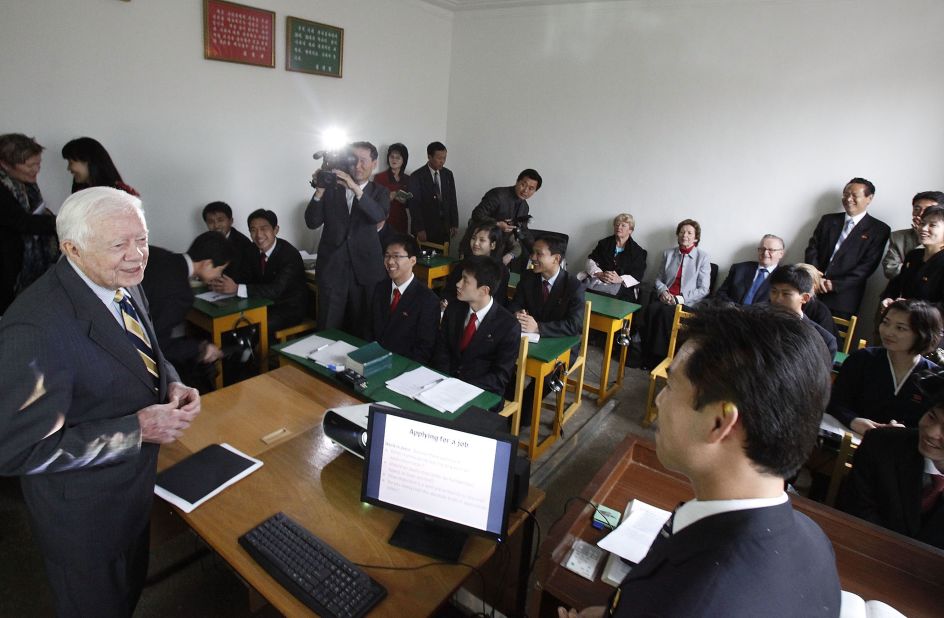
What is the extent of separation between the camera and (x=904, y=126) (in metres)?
3.93

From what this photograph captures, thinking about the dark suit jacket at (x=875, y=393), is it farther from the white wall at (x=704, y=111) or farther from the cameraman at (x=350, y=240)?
the cameraman at (x=350, y=240)

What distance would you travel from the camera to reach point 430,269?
4.70 meters

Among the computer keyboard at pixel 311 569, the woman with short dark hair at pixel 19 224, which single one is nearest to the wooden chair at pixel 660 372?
the computer keyboard at pixel 311 569

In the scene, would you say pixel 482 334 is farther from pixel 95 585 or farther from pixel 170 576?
pixel 95 585

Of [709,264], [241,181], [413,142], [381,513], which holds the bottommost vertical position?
[381,513]

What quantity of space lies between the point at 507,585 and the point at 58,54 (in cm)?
406

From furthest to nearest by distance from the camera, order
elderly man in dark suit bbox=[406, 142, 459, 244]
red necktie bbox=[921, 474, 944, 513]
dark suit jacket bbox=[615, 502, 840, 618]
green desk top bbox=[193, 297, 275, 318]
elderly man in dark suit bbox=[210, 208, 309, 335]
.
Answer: elderly man in dark suit bbox=[406, 142, 459, 244] < elderly man in dark suit bbox=[210, 208, 309, 335] < green desk top bbox=[193, 297, 275, 318] < red necktie bbox=[921, 474, 944, 513] < dark suit jacket bbox=[615, 502, 840, 618]

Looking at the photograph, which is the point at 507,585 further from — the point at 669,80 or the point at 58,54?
the point at 669,80

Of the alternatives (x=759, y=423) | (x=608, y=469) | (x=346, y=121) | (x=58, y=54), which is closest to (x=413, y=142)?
(x=346, y=121)

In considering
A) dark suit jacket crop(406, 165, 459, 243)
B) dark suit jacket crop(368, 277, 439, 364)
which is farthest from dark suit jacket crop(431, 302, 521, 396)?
dark suit jacket crop(406, 165, 459, 243)

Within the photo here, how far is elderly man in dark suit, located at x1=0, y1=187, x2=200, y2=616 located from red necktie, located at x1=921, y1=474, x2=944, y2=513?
7.55ft

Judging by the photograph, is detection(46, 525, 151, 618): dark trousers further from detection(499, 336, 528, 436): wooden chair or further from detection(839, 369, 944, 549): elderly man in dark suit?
detection(839, 369, 944, 549): elderly man in dark suit

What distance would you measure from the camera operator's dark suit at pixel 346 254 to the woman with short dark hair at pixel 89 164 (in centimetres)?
119

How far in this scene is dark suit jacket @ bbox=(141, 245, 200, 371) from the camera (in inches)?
90.0
